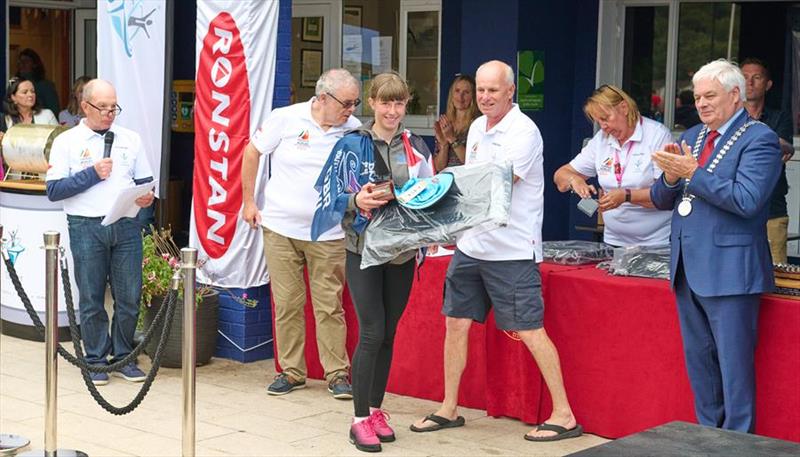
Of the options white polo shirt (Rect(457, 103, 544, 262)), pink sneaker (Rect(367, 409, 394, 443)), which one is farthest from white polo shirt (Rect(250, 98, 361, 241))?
pink sneaker (Rect(367, 409, 394, 443))

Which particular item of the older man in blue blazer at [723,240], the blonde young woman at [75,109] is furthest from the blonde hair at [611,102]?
the blonde young woman at [75,109]

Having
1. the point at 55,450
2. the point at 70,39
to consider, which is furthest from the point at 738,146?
the point at 70,39

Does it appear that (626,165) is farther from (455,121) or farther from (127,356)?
(455,121)

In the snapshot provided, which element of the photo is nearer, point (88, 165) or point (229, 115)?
point (88, 165)

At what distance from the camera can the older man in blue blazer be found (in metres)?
5.21

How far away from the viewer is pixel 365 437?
5.87 m

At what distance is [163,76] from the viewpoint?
8.02 m

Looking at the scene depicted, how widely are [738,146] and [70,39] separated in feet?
34.9

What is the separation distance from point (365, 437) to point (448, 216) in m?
1.20

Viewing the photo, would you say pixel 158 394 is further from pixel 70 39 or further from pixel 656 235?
pixel 70 39

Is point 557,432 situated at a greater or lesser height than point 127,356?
lesser

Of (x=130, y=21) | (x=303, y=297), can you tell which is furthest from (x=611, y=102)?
(x=130, y=21)

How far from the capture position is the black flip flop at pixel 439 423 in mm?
6223

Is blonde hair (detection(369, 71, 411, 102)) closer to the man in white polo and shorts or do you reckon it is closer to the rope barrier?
the man in white polo and shorts
